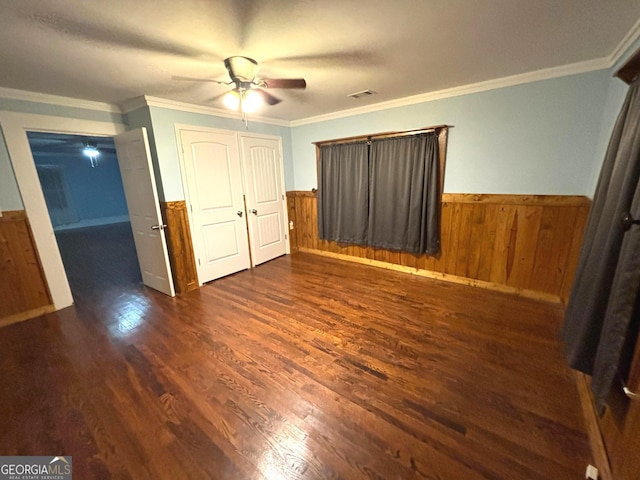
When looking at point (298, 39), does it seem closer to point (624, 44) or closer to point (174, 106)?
point (174, 106)

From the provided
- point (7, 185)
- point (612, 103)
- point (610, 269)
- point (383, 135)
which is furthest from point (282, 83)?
point (7, 185)

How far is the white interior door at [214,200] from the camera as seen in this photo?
3168 millimetres

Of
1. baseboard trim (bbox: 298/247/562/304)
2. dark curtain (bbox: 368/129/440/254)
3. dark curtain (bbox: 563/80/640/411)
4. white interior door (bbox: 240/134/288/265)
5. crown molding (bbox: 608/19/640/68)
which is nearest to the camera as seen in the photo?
dark curtain (bbox: 563/80/640/411)

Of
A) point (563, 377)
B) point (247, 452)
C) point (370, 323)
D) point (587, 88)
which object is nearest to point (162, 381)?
point (247, 452)

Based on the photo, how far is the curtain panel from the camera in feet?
10.4

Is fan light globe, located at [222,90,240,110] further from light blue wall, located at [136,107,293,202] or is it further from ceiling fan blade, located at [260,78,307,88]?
light blue wall, located at [136,107,293,202]

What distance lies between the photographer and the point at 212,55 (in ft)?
6.10

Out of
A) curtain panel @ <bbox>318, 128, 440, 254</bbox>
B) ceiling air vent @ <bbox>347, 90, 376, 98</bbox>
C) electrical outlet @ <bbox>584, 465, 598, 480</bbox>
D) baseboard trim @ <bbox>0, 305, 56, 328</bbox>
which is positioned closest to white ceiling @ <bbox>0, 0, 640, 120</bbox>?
ceiling air vent @ <bbox>347, 90, 376, 98</bbox>

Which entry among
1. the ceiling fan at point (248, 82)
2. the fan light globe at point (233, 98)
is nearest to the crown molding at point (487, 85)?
the ceiling fan at point (248, 82)

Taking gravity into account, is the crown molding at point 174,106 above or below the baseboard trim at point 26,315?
above

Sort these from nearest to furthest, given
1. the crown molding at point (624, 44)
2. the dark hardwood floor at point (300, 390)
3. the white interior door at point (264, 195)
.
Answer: the dark hardwood floor at point (300, 390), the crown molding at point (624, 44), the white interior door at point (264, 195)

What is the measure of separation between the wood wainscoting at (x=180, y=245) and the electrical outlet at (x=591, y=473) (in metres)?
3.56

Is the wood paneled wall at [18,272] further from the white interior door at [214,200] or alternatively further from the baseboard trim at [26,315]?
the white interior door at [214,200]

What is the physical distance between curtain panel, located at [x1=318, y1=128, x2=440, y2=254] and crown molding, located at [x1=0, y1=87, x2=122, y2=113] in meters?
2.68
